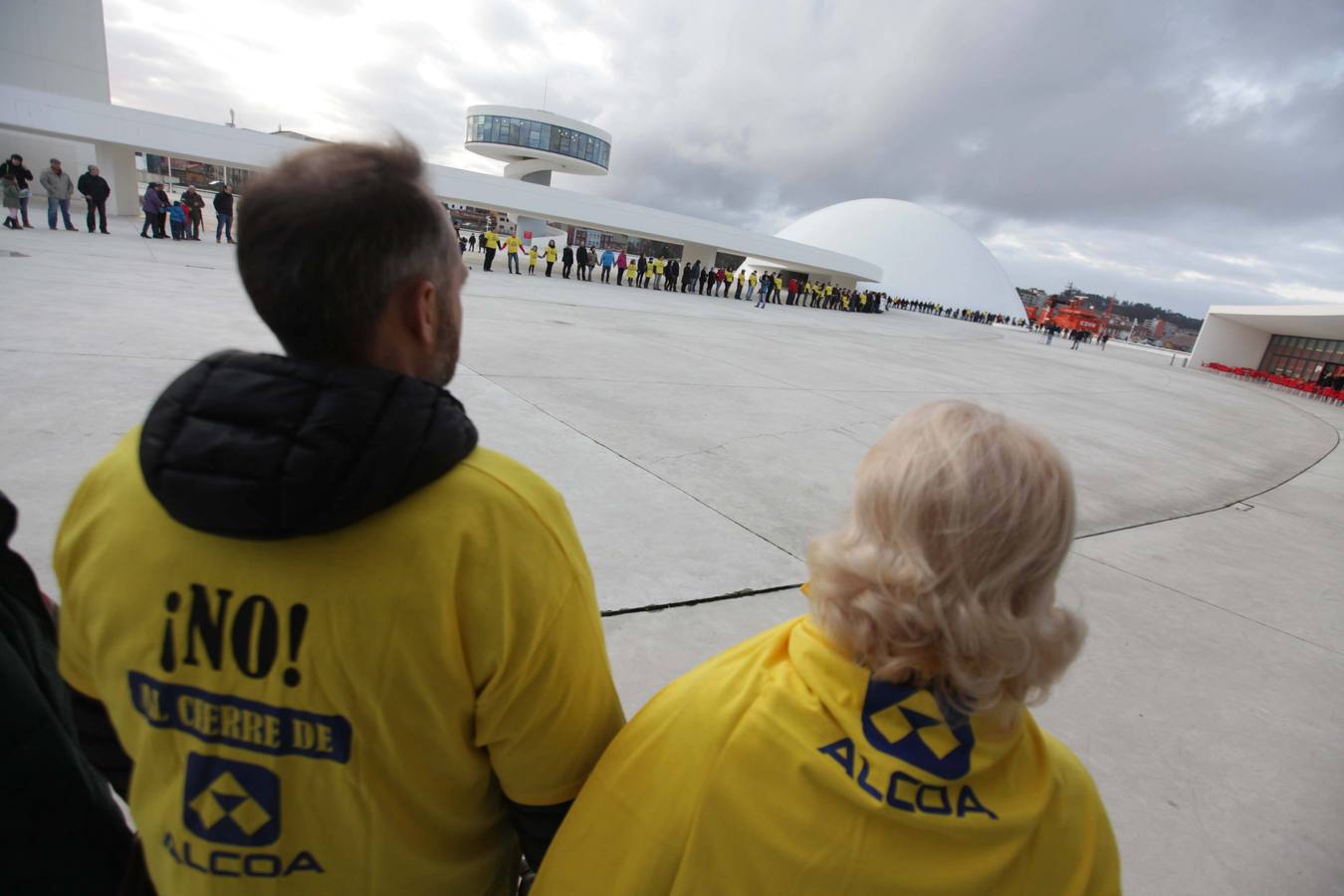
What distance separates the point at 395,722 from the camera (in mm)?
972

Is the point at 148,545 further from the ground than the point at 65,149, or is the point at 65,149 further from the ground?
the point at 65,149

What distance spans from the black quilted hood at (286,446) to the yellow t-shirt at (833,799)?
60 centimetres

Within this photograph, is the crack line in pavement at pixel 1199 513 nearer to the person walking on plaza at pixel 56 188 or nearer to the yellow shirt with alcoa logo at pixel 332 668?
the yellow shirt with alcoa logo at pixel 332 668

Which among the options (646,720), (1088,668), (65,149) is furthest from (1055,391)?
(65,149)

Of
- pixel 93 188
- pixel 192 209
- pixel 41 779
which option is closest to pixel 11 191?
pixel 93 188

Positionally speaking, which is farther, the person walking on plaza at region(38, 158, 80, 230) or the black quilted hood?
the person walking on plaza at region(38, 158, 80, 230)

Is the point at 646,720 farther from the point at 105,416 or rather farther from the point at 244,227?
the point at 105,416

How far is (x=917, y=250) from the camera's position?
250 ft

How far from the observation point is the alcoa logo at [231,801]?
0.96 metres

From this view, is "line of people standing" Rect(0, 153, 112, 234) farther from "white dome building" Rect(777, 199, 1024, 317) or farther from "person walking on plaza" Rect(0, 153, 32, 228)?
"white dome building" Rect(777, 199, 1024, 317)

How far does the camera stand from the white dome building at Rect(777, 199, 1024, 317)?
7394cm

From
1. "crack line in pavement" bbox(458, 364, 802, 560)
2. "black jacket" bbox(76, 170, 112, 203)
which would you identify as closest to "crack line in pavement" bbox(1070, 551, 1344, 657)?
"crack line in pavement" bbox(458, 364, 802, 560)

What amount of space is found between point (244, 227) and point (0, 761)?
94cm

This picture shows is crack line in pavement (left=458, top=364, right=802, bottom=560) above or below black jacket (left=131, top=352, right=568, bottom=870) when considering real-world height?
below
